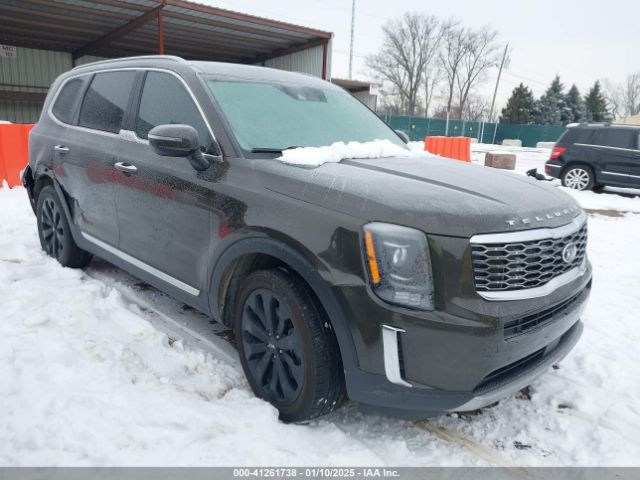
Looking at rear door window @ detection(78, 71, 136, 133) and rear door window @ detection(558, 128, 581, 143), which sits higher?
rear door window @ detection(558, 128, 581, 143)

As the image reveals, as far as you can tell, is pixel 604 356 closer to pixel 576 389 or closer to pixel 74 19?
pixel 576 389

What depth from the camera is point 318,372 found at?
2260mm

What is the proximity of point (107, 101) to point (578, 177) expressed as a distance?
36.2 ft

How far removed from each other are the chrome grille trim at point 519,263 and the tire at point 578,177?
10528 mm

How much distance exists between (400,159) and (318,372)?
1.46 meters

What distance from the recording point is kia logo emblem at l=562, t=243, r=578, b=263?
2340 millimetres

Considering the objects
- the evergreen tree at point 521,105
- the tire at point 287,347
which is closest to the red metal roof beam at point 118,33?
the tire at point 287,347

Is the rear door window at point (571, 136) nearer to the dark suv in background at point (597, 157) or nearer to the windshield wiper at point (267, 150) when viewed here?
the dark suv in background at point (597, 157)

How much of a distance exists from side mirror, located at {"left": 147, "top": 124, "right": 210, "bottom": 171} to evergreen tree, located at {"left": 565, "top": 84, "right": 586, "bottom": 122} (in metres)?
64.7

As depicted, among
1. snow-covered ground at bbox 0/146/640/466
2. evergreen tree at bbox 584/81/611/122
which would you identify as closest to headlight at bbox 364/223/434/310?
snow-covered ground at bbox 0/146/640/466

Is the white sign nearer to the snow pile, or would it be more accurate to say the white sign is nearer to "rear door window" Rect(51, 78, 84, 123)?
"rear door window" Rect(51, 78, 84, 123)

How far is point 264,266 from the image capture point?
2.61 m

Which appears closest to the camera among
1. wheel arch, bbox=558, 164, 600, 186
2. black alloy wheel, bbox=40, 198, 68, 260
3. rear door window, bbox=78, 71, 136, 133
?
rear door window, bbox=78, 71, 136, 133

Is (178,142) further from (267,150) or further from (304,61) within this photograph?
(304,61)
